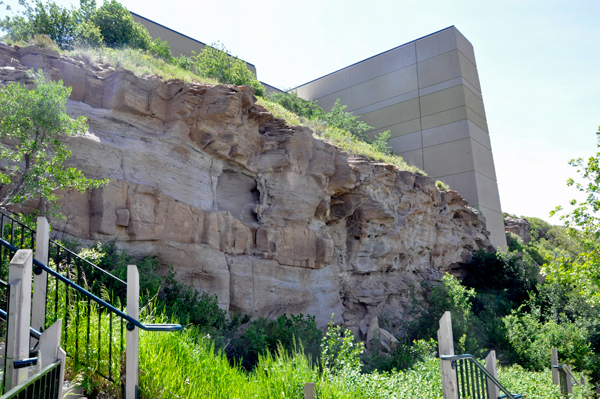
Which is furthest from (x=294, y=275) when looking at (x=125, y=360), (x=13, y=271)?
(x=13, y=271)

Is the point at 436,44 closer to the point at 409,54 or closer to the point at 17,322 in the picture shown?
the point at 409,54

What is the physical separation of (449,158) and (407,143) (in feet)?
11.4

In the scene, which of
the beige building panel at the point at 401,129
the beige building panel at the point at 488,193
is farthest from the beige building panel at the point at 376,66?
the beige building panel at the point at 488,193

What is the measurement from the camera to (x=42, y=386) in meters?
3.04

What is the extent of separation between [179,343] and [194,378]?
648mm

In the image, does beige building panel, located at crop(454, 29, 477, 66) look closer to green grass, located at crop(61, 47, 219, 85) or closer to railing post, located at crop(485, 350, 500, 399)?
green grass, located at crop(61, 47, 219, 85)

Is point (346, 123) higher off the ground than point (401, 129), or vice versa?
point (401, 129)

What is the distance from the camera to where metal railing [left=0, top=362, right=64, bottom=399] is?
268 cm

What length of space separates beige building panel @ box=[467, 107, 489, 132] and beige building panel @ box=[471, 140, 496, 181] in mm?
1639

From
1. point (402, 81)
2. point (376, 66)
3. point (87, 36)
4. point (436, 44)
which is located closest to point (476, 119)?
point (402, 81)

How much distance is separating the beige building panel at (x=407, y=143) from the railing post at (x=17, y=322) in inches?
1197

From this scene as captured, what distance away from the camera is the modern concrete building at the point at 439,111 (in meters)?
29.5

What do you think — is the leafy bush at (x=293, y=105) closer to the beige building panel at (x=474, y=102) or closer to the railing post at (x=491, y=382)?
the beige building panel at (x=474, y=102)

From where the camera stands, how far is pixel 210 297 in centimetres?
1113
